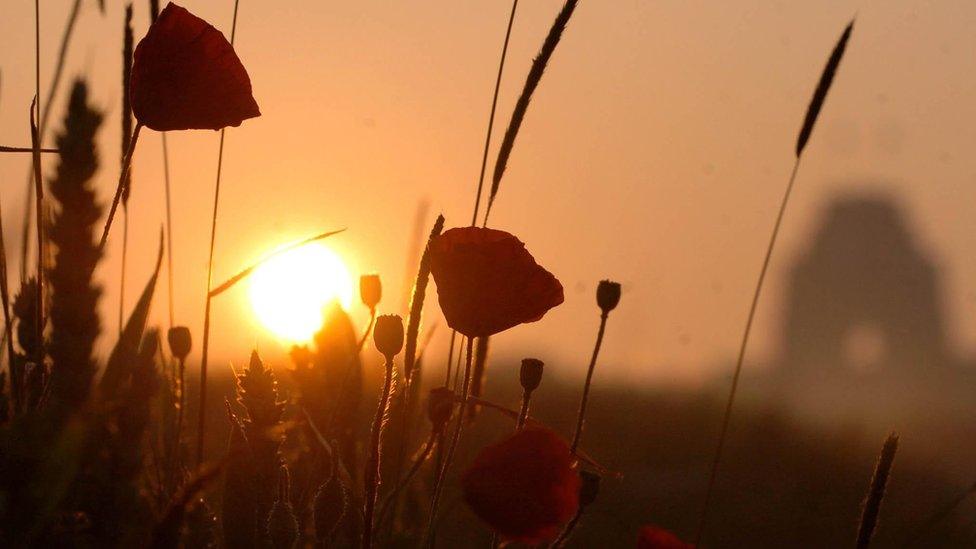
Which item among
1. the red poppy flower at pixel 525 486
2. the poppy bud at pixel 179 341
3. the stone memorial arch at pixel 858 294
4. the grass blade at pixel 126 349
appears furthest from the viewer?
the stone memorial arch at pixel 858 294

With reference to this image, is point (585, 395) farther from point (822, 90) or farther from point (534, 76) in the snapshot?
point (822, 90)

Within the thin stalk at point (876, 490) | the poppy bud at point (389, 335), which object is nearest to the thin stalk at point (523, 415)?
the poppy bud at point (389, 335)

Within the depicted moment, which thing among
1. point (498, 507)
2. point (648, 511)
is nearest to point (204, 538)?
point (498, 507)

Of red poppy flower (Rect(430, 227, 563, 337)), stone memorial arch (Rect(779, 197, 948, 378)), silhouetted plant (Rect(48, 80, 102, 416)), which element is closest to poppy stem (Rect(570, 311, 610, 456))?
red poppy flower (Rect(430, 227, 563, 337))

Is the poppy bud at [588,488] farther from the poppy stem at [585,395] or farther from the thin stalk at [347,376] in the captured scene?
the thin stalk at [347,376]

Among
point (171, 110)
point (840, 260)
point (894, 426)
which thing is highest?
point (171, 110)

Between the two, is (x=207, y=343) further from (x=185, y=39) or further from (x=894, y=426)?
(x=894, y=426)
